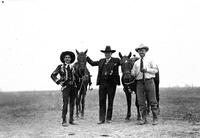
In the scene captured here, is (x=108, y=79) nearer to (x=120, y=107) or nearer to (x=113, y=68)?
(x=113, y=68)

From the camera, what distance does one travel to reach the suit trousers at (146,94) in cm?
1164

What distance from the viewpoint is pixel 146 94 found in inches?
468

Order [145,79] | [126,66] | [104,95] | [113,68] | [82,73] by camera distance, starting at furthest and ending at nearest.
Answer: [82,73], [104,95], [113,68], [126,66], [145,79]

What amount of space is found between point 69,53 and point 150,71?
2.69 metres

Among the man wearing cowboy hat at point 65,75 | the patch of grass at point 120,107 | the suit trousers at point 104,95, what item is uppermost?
the man wearing cowboy hat at point 65,75

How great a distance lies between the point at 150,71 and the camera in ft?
37.8

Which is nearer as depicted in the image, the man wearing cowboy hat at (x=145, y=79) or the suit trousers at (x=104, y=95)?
the man wearing cowboy hat at (x=145, y=79)

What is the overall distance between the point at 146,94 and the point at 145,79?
1.74ft

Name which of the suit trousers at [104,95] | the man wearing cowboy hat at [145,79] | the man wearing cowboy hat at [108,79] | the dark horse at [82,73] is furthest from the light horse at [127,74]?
the dark horse at [82,73]

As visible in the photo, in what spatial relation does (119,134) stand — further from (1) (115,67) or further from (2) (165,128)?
(1) (115,67)

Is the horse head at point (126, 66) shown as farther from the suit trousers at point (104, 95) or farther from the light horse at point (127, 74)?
the suit trousers at point (104, 95)

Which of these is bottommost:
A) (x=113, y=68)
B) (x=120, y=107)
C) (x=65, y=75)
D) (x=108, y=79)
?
(x=120, y=107)

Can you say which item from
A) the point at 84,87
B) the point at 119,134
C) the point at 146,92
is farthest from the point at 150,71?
the point at 84,87

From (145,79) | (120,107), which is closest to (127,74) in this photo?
(145,79)
